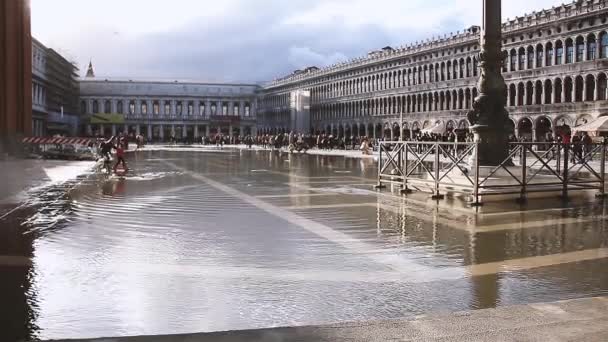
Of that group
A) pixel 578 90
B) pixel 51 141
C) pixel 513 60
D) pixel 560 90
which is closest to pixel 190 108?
pixel 513 60

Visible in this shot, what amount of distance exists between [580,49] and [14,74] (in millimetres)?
52067

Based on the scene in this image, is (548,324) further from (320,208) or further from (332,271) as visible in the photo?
(320,208)

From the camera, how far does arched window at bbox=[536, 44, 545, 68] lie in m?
68.6

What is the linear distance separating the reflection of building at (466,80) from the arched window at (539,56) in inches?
4.2

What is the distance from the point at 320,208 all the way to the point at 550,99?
199 feet

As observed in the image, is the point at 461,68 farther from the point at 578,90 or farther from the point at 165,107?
the point at 165,107

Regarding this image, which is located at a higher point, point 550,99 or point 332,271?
point 550,99

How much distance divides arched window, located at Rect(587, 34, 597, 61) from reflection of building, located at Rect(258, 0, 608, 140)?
0.31 ft

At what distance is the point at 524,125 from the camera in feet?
233

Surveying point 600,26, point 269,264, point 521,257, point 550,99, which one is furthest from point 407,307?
point 550,99

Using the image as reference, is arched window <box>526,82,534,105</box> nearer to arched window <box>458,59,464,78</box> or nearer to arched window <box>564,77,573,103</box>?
arched window <box>564,77,573,103</box>

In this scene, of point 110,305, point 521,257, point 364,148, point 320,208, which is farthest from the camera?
point 364,148

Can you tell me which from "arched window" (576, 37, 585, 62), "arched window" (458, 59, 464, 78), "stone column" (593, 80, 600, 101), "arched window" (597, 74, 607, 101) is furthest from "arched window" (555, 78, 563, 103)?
"arched window" (458, 59, 464, 78)

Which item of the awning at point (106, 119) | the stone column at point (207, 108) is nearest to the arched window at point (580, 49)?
the awning at point (106, 119)
